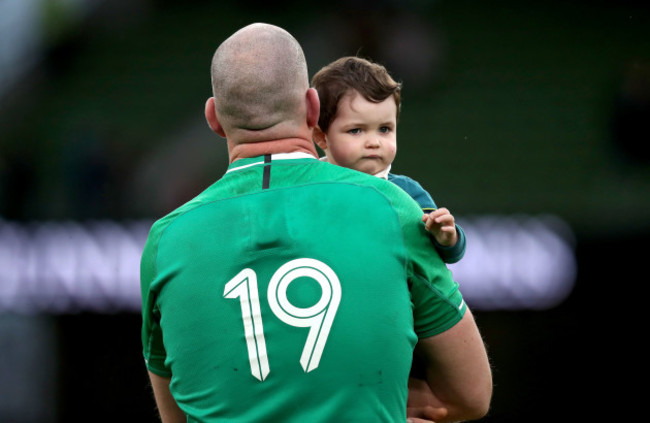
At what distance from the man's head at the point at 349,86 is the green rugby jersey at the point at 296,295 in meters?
0.86

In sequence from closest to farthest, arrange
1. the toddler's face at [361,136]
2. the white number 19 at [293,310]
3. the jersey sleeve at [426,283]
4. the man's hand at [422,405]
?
1. the white number 19 at [293,310]
2. the jersey sleeve at [426,283]
3. the man's hand at [422,405]
4. the toddler's face at [361,136]

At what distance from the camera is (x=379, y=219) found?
97.1 inches

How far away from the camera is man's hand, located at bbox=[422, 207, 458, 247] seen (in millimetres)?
2537

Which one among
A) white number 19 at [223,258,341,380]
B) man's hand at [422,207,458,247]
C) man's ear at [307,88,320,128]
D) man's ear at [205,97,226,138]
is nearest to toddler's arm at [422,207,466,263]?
man's hand at [422,207,458,247]

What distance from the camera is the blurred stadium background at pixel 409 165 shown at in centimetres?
768

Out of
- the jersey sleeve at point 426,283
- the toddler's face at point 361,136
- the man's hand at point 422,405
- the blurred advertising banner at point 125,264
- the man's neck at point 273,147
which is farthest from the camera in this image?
the blurred advertising banner at point 125,264

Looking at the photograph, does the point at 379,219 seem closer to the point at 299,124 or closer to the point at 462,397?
the point at 299,124

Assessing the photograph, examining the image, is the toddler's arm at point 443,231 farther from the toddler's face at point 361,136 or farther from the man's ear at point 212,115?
the toddler's face at point 361,136

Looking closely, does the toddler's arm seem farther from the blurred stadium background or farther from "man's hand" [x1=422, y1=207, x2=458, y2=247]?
the blurred stadium background

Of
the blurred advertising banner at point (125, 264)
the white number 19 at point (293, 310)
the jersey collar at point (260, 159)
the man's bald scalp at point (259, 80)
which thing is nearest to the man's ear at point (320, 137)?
the man's bald scalp at point (259, 80)

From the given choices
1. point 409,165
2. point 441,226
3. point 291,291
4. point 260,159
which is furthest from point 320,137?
point 409,165

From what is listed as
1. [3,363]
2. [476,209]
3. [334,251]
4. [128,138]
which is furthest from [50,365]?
[334,251]

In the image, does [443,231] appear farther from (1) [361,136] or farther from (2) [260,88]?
(1) [361,136]

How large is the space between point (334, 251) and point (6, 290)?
5.68 m
